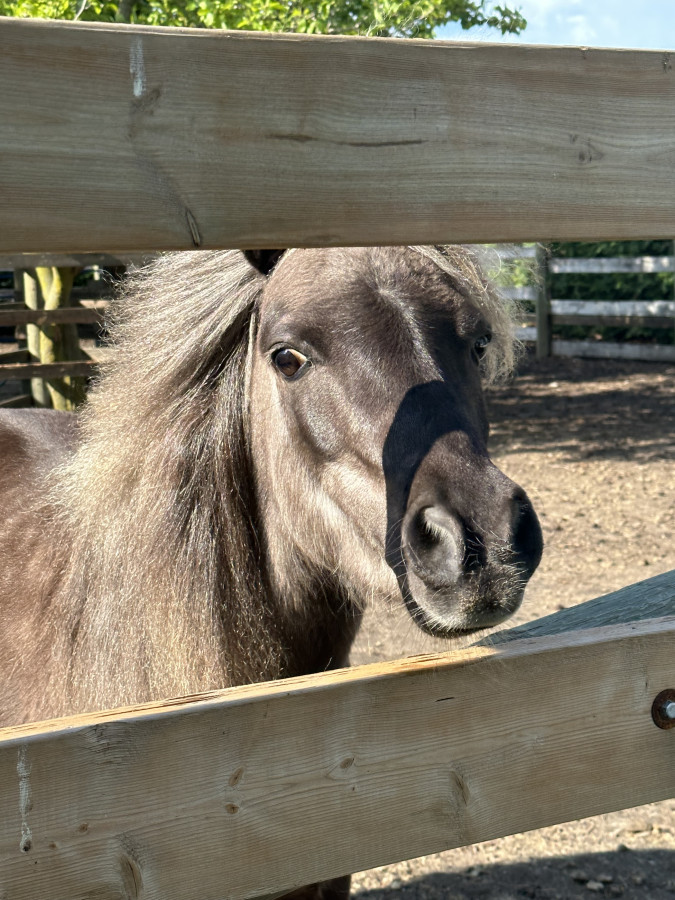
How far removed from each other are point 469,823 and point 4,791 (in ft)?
2.26

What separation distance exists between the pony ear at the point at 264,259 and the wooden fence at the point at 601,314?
39.7 feet

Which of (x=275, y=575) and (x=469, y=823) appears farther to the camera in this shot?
(x=275, y=575)

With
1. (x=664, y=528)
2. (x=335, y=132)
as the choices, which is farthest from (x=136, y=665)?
(x=664, y=528)

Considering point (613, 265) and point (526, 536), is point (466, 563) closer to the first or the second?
point (526, 536)

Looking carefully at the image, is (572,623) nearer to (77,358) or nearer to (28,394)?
(77,358)

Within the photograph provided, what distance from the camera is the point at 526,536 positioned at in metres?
1.67

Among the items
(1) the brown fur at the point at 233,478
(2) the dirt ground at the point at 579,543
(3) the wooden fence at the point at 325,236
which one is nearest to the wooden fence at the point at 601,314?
(2) the dirt ground at the point at 579,543

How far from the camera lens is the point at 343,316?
6.44 ft

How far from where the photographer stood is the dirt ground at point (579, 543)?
3.32 m

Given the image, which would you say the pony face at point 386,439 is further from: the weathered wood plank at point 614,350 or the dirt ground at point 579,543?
the weathered wood plank at point 614,350

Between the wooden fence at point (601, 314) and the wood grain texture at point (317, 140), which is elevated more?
the wood grain texture at point (317, 140)

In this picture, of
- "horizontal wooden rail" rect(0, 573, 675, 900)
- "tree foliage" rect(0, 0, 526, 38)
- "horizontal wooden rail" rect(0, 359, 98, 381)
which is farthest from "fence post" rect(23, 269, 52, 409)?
"horizontal wooden rail" rect(0, 573, 675, 900)

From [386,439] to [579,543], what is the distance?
5100 mm

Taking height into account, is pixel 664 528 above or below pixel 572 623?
below
